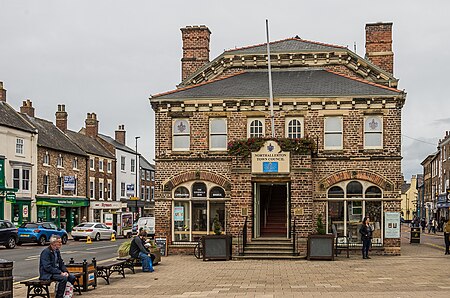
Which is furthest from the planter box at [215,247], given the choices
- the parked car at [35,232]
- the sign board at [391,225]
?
the parked car at [35,232]

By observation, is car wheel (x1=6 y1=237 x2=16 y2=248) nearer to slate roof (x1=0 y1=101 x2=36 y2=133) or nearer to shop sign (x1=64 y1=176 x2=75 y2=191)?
slate roof (x1=0 y1=101 x2=36 y2=133)

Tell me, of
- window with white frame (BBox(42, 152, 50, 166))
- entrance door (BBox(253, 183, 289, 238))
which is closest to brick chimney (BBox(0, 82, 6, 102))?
window with white frame (BBox(42, 152, 50, 166))

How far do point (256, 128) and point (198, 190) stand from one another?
3685mm

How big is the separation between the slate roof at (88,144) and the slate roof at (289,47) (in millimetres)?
28776

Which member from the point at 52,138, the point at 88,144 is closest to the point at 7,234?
the point at 52,138

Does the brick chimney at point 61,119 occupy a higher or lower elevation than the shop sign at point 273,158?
higher

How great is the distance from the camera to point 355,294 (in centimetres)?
1545

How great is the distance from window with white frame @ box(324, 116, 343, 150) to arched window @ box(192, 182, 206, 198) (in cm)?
553

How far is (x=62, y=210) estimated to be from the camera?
5569cm

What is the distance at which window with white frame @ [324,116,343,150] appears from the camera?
29188 mm

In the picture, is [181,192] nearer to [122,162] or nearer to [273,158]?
[273,158]

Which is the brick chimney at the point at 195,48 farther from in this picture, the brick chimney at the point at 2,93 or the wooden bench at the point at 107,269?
the brick chimney at the point at 2,93

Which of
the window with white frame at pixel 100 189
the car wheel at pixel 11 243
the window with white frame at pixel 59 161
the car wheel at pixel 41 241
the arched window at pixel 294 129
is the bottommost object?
the car wheel at pixel 41 241

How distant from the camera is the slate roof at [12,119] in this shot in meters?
46.7
